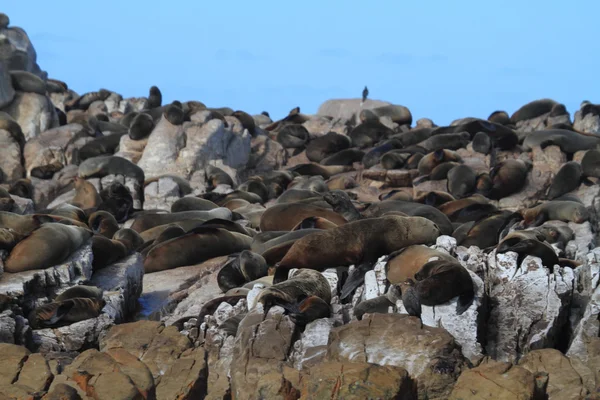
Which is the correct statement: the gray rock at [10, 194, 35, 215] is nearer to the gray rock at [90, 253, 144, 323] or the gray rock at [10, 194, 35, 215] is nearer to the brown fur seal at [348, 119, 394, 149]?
the gray rock at [90, 253, 144, 323]

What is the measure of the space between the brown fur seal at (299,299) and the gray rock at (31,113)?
16.5m

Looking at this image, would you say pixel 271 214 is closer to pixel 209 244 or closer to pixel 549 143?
pixel 209 244

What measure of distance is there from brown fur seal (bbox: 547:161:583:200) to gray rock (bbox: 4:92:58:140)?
12.8m

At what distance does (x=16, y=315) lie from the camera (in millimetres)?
8719

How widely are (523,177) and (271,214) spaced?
22.8 ft

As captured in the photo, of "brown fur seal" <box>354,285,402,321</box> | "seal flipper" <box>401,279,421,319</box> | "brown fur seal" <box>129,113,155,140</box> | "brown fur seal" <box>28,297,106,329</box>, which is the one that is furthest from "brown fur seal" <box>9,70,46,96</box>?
"seal flipper" <box>401,279,421,319</box>

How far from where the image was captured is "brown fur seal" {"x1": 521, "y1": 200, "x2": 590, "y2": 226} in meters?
14.0

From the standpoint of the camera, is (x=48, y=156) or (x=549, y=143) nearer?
(x=549, y=143)

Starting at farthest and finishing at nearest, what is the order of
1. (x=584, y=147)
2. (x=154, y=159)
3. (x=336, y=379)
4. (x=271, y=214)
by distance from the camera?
(x=154, y=159)
(x=584, y=147)
(x=271, y=214)
(x=336, y=379)

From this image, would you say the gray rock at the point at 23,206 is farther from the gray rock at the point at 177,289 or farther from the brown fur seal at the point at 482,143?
the brown fur seal at the point at 482,143

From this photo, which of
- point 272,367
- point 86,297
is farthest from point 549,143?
point 272,367

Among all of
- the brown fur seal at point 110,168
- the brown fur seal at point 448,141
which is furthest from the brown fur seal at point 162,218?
the brown fur seal at point 448,141

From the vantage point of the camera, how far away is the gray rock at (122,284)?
957cm

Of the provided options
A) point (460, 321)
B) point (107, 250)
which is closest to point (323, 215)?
point (107, 250)
